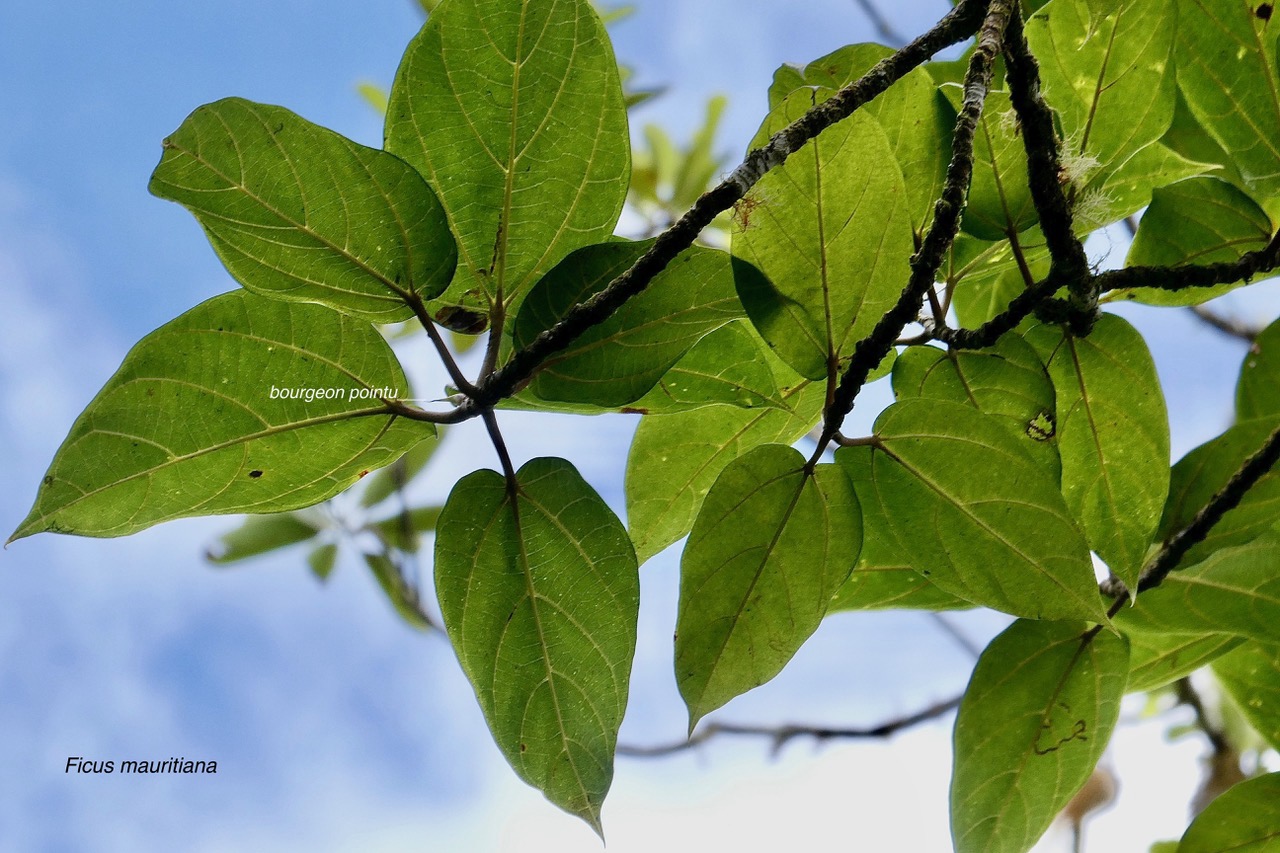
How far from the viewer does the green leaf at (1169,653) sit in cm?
77

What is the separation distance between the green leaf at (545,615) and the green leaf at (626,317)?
72mm

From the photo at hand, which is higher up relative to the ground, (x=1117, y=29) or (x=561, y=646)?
(x=1117, y=29)

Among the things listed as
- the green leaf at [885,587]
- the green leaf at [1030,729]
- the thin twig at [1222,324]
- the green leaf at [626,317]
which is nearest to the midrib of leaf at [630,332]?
the green leaf at [626,317]

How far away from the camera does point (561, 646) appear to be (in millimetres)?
560

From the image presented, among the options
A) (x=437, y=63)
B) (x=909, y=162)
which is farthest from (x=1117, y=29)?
(x=437, y=63)

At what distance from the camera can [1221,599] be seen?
2.25ft

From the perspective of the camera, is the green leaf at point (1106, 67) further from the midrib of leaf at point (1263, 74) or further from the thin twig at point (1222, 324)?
the thin twig at point (1222, 324)

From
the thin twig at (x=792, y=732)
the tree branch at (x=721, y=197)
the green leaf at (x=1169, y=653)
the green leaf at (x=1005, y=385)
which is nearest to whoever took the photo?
the tree branch at (x=721, y=197)

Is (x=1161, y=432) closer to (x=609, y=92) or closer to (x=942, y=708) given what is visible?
(x=609, y=92)

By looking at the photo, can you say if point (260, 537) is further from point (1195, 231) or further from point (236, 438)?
point (1195, 231)

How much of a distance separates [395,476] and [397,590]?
178mm

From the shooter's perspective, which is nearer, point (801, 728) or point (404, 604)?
point (801, 728)

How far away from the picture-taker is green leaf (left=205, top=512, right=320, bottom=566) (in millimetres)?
1558

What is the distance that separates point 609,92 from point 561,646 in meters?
0.30
